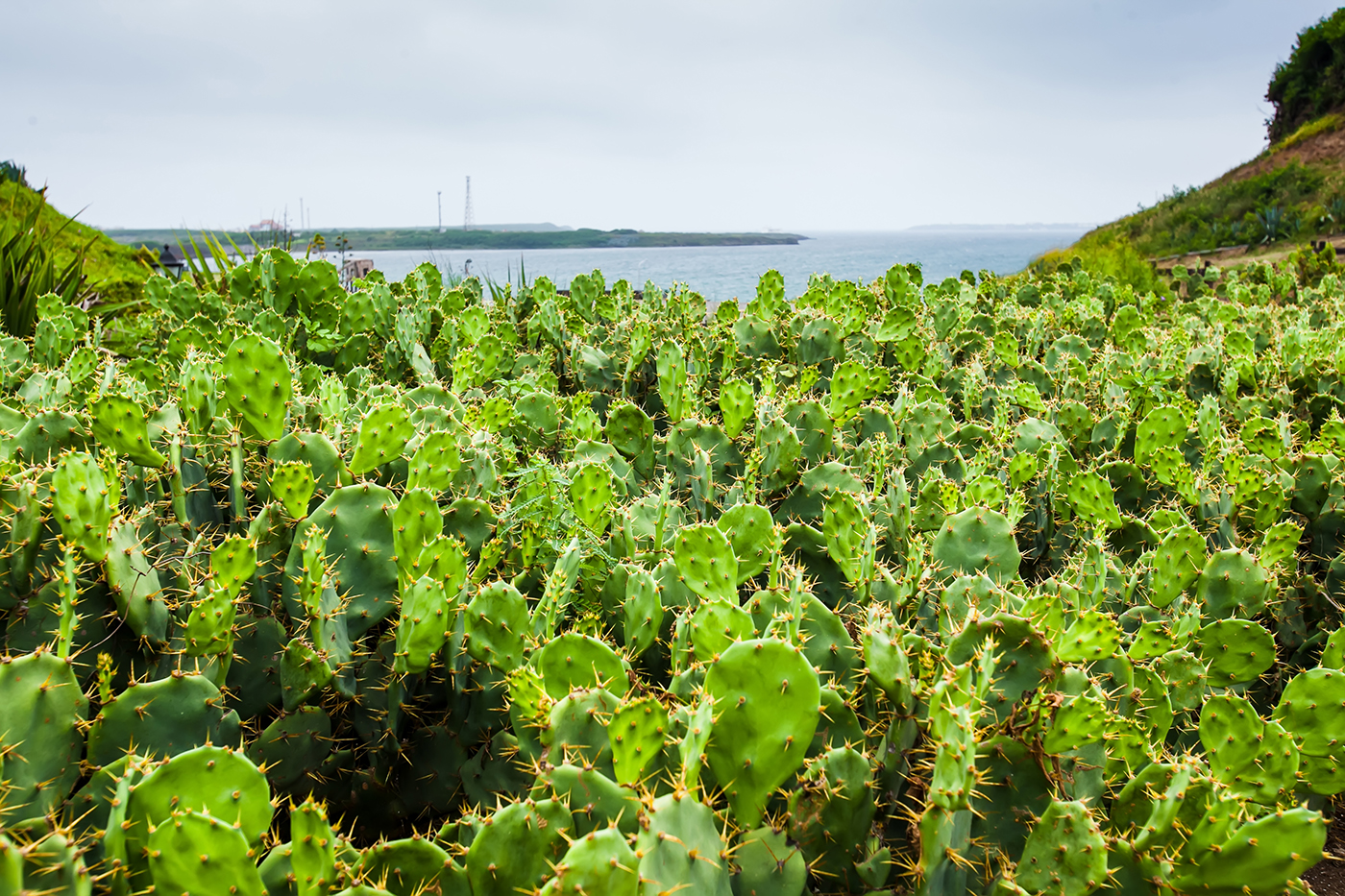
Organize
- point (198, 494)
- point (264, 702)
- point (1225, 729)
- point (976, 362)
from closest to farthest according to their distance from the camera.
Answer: point (1225, 729)
point (264, 702)
point (198, 494)
point (976, 362)

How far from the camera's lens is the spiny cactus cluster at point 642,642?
120 centimetres

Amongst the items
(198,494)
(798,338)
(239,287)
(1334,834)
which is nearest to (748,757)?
(198,494)

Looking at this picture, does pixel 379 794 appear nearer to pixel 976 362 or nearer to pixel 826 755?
pixel 826 755

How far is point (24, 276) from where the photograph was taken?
170 inches

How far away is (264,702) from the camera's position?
1.78 m

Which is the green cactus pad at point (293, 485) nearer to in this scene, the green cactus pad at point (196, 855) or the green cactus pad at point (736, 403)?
the green cactus pad at point (196, 855)

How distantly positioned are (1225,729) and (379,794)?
1.76 metres

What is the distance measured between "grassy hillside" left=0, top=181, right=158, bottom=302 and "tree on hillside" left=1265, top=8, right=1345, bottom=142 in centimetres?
3098

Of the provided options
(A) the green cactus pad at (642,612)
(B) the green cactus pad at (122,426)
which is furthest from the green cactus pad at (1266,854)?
(B) the green cactus pad at (122,426)

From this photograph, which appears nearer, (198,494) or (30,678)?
(30,678)

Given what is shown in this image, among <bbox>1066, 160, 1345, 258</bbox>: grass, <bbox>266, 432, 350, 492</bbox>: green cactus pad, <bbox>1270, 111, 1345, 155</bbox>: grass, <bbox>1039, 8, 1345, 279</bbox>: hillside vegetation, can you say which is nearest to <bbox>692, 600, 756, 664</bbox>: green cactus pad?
<bbox>266, 432, 350, 492</bbox>: green cactus pad

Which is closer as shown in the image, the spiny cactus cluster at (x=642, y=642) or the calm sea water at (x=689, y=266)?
the spiny cactus cluster at (x=642, y=642)

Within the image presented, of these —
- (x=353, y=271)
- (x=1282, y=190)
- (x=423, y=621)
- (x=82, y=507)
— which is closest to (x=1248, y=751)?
(x=423, y=621)

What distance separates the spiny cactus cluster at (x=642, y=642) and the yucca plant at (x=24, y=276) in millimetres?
1361
